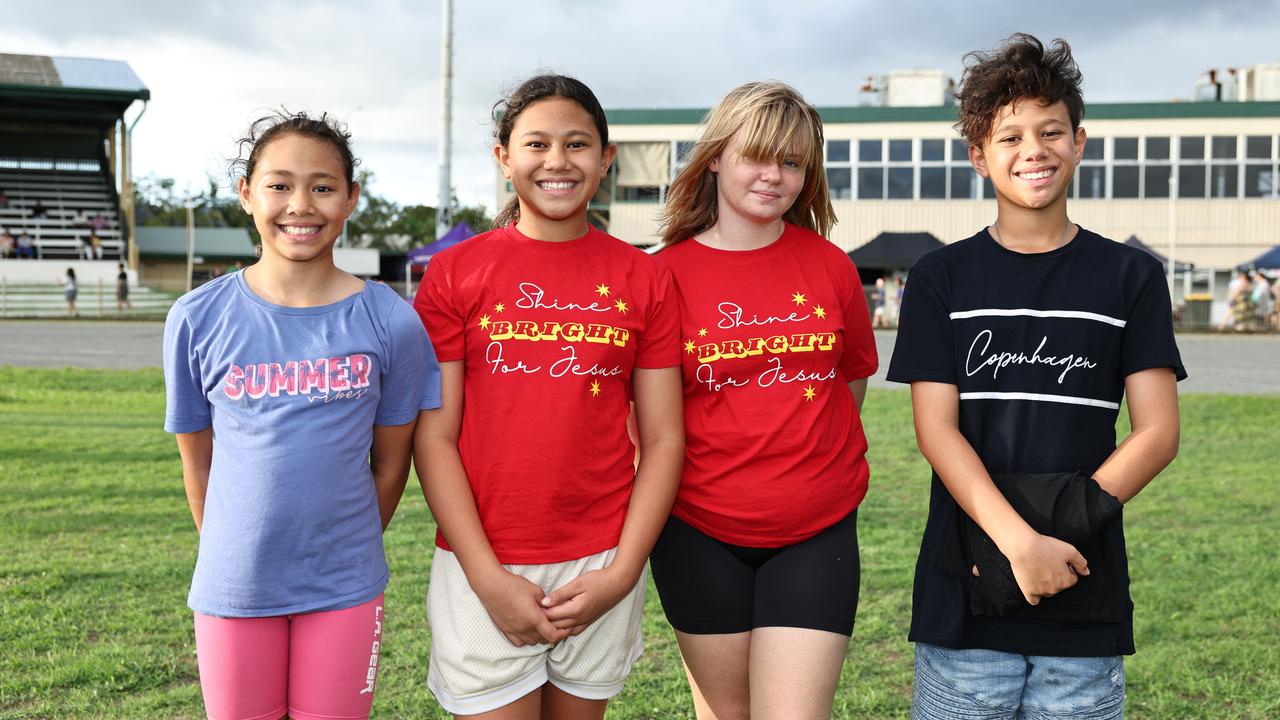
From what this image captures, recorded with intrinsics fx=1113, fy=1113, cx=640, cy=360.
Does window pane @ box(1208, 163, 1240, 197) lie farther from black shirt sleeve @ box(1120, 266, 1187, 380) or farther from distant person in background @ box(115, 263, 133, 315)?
black shirt sleeve @ box(1120, 266, 1187, 380)

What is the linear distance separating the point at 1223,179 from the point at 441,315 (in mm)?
37085

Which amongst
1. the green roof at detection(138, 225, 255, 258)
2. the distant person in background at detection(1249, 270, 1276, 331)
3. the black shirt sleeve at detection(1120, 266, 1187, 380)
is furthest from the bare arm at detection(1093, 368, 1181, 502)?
the green roof at detection(138, 225, 255, 258)

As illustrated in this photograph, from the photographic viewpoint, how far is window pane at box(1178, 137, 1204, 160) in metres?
34.1

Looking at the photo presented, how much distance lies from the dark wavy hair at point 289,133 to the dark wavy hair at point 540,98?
1.17 feet

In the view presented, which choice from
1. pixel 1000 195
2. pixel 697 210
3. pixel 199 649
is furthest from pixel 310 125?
pixel 1000 195

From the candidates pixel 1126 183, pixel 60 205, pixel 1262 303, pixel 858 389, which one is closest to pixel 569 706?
pixel 858 389

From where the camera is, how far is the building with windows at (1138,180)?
3381 cm

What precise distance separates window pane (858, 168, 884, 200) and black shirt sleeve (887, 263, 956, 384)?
33.9 meters

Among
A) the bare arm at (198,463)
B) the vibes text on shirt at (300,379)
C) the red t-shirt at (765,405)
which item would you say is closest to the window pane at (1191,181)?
the red t-shirt at (765,405)

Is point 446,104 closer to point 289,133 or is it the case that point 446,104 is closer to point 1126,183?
point 1126,183

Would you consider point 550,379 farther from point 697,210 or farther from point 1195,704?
point 1195,704

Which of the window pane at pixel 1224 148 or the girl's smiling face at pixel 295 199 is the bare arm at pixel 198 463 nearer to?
the girl's smiling face at pixel 295 199

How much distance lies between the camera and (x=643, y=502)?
8.15 feet

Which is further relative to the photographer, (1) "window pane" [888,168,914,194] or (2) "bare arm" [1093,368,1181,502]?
(1) "window pane" [888,168,914,194]
